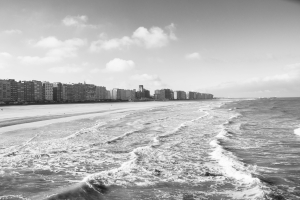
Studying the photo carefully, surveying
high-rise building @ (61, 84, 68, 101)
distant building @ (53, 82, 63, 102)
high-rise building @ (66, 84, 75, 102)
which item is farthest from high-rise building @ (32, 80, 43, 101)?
high-rise building @ (66, 84, 75, 102)

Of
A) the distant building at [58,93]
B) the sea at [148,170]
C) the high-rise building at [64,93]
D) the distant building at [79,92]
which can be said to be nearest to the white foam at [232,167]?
the sea at [148,170]

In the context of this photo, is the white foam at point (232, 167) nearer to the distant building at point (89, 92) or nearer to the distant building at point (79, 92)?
the distant building at point (79, 92)

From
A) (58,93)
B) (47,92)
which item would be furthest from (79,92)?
(47,92)

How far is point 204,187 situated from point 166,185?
0.97 m

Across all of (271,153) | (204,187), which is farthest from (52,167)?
(271,153)

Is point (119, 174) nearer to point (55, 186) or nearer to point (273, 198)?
point (55, 186)

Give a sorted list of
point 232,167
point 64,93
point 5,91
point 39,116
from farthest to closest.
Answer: point 64,93
point 5,91
point 39,116
point 232,167

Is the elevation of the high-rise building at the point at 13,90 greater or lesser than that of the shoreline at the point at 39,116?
greater

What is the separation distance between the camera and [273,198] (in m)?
5.16

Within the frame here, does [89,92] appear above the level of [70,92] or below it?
above

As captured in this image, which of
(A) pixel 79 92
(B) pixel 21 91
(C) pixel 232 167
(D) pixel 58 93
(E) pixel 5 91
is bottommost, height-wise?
(C) pixel 232 167

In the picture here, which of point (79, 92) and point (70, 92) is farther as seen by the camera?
point (79, 92)

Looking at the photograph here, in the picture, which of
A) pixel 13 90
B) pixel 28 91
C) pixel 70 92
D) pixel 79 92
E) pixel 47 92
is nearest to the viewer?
pixel 13 90

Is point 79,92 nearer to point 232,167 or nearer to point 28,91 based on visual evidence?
point 28,91
